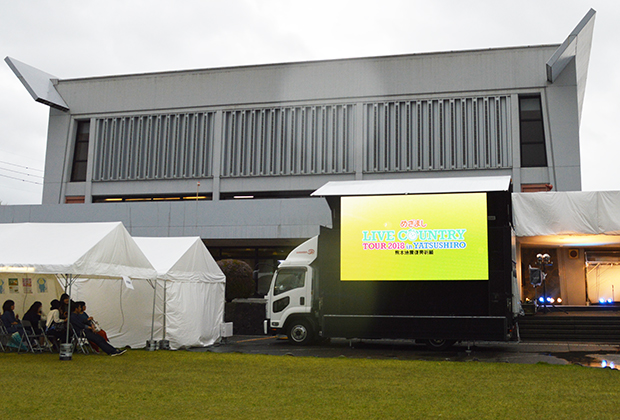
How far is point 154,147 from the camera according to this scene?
31.0m

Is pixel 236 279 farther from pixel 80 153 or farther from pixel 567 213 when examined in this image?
pixel 80 153

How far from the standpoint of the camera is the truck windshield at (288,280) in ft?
56.3

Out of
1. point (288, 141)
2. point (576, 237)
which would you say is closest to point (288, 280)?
point (576, 237)

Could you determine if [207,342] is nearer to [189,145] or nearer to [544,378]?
[544,378]

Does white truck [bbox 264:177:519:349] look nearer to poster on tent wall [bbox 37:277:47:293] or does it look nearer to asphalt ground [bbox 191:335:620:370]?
asphalt ground [bbox 191:335:620:370]

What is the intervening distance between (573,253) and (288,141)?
1384 centimetres

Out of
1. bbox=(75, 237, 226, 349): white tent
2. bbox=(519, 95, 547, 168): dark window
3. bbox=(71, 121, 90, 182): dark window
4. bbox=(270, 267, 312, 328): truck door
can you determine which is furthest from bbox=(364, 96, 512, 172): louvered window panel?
bbox=(71, 121, 90, 182): dark window

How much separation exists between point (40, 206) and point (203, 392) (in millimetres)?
21844

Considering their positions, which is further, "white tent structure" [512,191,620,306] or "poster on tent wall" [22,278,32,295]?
"white tent structure" [512,191,620,306]

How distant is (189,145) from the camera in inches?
1209

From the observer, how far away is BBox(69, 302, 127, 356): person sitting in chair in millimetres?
13242

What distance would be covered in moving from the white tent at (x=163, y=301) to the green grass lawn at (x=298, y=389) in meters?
2.78

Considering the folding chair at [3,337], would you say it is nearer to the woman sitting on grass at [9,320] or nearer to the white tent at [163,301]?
the woman sitting on grass at [9,320]

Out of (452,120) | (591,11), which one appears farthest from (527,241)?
(591,11)
